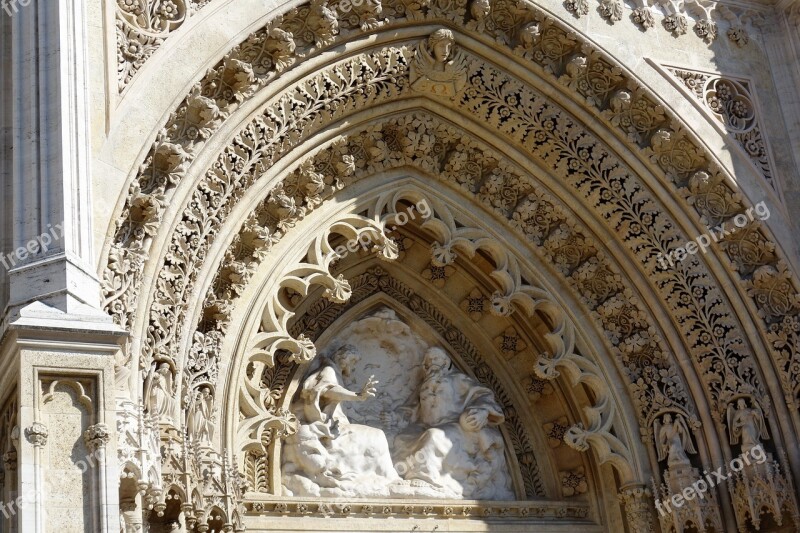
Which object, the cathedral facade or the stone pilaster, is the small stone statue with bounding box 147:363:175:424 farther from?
the stone pilaster

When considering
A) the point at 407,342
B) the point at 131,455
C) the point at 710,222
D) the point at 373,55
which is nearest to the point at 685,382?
the point at 710,222

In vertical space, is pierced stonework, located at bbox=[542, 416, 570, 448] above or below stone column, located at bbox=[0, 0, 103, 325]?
below

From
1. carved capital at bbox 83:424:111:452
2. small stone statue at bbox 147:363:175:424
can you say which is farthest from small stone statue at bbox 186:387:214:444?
carved capital at bbox 83:424:111:452

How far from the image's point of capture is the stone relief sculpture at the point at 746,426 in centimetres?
1117

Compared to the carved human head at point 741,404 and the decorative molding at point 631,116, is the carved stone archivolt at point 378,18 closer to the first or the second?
the decorative molding at point 631,116

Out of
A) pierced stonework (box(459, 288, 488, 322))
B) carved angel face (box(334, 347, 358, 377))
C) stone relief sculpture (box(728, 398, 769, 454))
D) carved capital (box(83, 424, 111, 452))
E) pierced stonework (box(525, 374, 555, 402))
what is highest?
pierced stonework (box(459, 288, 488, 322))

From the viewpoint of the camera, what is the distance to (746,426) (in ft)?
36.8

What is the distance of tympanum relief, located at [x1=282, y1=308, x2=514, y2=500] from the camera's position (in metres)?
11.0

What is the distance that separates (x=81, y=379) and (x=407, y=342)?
470 cm

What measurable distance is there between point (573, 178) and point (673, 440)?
2.28 meters

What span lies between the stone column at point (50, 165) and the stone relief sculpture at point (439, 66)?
10.9ft

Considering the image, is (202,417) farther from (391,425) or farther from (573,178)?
(573,178)

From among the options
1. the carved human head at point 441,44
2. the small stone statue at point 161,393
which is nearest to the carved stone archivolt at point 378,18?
the carved human head at point 441,44

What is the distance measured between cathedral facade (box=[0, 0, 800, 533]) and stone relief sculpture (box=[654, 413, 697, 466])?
3cm
